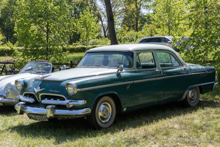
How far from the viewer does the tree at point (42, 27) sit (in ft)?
45.2

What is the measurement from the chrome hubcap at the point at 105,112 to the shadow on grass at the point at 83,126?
0.22 m

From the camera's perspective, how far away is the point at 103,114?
5.94 meters

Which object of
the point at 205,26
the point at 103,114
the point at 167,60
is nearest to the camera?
the point at 103,114

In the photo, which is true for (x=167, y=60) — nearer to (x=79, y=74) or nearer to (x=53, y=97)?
(x=79, y=74)

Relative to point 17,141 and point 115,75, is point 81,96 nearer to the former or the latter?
point 115,75

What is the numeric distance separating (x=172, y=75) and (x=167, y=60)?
43 centimetres

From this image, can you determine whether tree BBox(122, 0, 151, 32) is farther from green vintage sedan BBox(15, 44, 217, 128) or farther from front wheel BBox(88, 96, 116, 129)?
front wheel BBox(88, 96, 116, 129)

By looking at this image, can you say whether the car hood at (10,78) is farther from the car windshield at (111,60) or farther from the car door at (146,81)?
the car door at (146,81)

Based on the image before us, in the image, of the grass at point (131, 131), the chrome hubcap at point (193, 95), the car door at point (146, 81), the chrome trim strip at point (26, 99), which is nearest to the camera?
the grass at point (131, 131)

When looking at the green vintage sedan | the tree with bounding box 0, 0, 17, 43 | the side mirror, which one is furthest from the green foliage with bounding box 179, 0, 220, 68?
the tree with bounding box 0, 0, 17, 43

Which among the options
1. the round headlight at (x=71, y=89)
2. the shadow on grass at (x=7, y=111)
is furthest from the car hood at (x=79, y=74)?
the shadow on grass at (x=7, y=111)

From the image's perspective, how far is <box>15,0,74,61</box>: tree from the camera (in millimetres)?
13773

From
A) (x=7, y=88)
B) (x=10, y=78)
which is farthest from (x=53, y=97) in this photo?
(x=10, y=78)

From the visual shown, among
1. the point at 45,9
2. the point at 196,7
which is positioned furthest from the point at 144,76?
the point at 45,9
